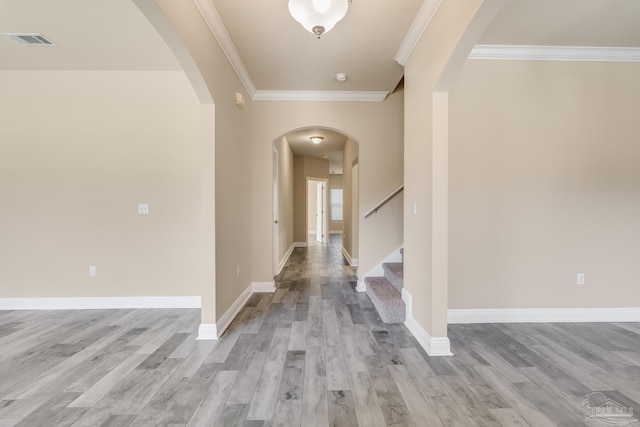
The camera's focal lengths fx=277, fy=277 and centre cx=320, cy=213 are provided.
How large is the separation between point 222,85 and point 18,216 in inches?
114

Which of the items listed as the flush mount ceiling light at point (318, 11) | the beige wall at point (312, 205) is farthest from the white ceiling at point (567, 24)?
the beige wall at point (312, 205)

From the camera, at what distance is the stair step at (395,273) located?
3345mm

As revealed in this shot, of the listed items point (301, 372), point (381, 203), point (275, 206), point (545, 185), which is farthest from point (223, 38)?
point (545, 185)

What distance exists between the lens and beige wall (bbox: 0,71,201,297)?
3.21 m

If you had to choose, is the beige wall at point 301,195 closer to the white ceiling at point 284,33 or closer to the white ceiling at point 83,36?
the white ceiling at point 284,33

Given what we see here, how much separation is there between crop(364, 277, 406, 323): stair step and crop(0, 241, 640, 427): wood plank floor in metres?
0.14

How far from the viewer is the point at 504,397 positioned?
1.71 metres

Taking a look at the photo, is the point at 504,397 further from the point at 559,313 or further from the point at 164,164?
the point at 164,164

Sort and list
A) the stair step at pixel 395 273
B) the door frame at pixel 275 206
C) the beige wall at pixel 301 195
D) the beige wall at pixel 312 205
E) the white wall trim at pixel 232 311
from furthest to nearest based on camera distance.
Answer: the beige wall at pixel 312 205
the beige wall at pixel 301 195
the door frame at pixel 275 206
the stair step at pixel 395 273
the white wall trim at pixel 232 311

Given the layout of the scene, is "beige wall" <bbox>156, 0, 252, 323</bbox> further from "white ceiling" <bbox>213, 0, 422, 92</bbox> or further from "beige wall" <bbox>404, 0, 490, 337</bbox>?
"beige wall" <bbox>404, 0, 490, 337</bbox>

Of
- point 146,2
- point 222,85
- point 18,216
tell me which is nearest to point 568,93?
point 222,85

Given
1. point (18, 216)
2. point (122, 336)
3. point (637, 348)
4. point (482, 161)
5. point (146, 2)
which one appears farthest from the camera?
point (18, 216)

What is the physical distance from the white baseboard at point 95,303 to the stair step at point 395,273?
92.3 inches

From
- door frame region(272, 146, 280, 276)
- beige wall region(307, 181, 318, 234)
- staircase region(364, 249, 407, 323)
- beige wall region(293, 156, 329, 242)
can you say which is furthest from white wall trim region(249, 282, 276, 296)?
beige wall region(307, 181, 318, 234)
